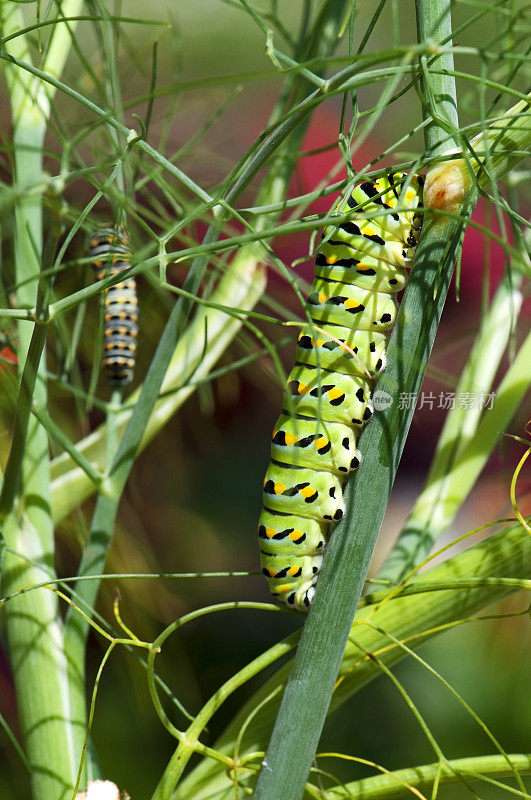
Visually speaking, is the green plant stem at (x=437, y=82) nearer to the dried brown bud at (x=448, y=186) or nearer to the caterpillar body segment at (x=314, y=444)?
the dried brown bud at (x=448, y=186)

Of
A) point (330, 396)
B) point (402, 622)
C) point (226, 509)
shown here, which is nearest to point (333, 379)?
point (330, 396)

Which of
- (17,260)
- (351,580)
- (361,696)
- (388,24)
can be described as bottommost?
(361,696)

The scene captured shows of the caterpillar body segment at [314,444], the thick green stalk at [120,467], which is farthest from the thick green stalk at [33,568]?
the caterpillar body segment at [314,444]

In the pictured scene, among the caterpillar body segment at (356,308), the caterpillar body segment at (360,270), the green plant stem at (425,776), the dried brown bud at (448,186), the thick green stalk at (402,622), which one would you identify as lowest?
the green plant stem at (425,776)

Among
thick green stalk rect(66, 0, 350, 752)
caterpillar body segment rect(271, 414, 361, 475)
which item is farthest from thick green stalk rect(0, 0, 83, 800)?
caterpillar body segment rect(271, 414, 361, 475)

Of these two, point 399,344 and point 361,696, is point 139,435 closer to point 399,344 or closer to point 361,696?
point 399,344

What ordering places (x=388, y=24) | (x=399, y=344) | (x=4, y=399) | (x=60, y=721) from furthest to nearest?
1. (x=388, y=24)
2. (x=4, y=399)
3. (x=60, y=721)
4. (x=399, y=344)

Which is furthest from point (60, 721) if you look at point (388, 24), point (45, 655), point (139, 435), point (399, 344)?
point (388, 24)
